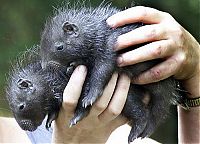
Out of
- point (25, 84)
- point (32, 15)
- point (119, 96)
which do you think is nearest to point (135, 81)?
point (119, 96)

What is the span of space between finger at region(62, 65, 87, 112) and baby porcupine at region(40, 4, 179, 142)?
0.02 metres

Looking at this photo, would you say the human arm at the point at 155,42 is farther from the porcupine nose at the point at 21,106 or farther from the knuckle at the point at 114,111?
the porcupine nose at the point at 21,106

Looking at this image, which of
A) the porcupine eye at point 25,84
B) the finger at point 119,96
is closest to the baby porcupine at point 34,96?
the porcupine eye at point 25,84

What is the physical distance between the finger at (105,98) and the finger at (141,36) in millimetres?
77

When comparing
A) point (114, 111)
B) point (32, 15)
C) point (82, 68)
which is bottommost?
point (32, 15)

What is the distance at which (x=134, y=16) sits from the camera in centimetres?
111

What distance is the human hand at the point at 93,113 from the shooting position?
3.58 ft

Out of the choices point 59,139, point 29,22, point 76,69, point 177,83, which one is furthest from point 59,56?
point 29,22

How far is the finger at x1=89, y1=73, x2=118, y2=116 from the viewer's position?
3.63 ft

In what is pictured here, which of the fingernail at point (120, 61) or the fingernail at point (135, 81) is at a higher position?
the fingernail at point (120, 61)

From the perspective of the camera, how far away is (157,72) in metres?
1.11

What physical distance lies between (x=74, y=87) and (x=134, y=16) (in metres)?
0.21

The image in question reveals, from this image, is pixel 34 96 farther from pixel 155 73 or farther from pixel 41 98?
pixel 155 73

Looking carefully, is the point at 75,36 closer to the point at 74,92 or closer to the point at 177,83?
the point at 74,92
